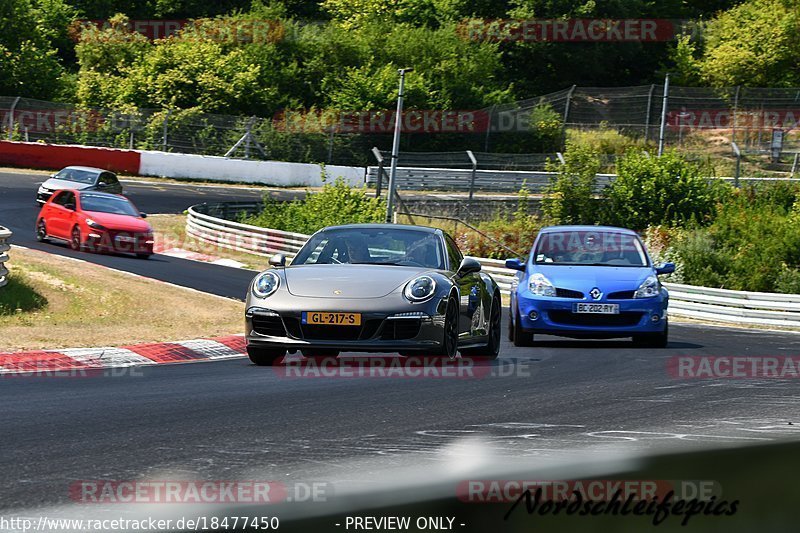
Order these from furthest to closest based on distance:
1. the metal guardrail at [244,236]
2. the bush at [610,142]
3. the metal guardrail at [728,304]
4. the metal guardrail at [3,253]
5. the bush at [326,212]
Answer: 1. the bush at [610,142]
2. the bush at [326,212]
3. the metal guardrail at [244,236]
4. the metal guardrail at [728,304]
5. the metal guardrail at [3,253]

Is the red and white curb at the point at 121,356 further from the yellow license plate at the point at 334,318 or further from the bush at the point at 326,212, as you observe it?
the bush at the point at 326,212

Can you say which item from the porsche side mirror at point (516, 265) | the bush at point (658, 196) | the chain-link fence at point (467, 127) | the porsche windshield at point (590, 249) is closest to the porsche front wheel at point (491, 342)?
the porsche side mirror at point (516, 265)

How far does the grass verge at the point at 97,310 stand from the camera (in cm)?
1376

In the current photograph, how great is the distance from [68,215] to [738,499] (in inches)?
959

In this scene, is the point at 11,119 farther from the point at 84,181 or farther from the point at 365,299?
the point at 365,299

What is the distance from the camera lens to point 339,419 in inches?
314

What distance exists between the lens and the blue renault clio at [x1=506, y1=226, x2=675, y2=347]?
1395 cm

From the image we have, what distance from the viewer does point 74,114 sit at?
49094 millimetres

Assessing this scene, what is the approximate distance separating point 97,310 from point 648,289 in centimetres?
772

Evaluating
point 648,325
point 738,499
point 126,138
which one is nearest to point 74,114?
point 126,138

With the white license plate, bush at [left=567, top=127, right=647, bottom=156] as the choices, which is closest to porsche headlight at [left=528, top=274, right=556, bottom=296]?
the white license plate

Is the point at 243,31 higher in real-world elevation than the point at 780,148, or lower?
higher

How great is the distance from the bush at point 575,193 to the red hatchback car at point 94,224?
559 inches

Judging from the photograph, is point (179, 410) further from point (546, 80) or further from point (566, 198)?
point (546, 80)
